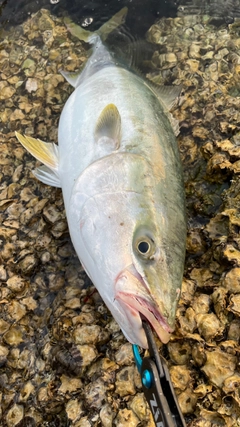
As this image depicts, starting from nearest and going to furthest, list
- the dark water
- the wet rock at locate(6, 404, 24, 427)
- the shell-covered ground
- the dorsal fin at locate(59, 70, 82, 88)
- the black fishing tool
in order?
the black fishing tool, the shell-covered ground, the wet rock at locate(6, 404, 24, 427), the dorsal fin at locate(59, 70, 82, 88), the dark water

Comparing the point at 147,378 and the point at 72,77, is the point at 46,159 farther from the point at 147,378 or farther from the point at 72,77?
the point at 147,378

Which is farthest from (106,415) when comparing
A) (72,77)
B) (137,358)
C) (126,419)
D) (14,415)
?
(72,77)

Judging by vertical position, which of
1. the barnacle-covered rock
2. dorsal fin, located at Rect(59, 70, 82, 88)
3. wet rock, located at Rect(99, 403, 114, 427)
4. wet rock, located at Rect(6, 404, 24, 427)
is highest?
dorsal fin, located at Rect(59, 70, 82, 88)

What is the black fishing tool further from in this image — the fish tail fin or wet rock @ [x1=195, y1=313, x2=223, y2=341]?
the fish tail fin

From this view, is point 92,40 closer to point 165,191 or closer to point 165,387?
point 165,191

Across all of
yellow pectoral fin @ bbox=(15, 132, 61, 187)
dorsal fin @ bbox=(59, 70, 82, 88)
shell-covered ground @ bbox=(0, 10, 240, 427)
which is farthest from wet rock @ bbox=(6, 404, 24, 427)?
dorsal fin @ bbox=(59, 70, 82, 88)

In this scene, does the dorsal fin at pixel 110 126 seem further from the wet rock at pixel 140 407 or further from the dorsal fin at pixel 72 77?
the wet rock at pixel 140 407
